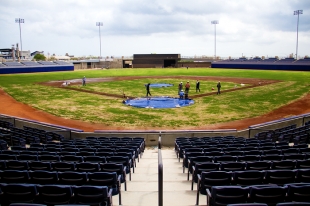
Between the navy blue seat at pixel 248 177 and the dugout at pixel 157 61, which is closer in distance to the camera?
the navy blue seat at pixel 248 177

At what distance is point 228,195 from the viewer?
6.13 meters

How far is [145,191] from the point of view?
26.9ft

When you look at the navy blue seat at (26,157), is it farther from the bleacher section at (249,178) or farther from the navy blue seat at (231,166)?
the navy blue seat at (231,166)

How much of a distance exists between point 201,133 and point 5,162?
11546mm

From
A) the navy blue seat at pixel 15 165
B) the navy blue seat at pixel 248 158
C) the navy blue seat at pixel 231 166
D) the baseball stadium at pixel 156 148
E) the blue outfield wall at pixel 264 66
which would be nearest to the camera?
the baseball stadium at pixel 156 148

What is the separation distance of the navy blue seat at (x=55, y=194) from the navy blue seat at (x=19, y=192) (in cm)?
17

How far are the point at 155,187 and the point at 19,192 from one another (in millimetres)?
3920

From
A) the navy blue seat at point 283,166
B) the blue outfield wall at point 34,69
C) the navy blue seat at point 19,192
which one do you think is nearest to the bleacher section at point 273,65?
the blue outfield wall at point 34,69

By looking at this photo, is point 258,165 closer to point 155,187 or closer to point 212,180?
point 212,180

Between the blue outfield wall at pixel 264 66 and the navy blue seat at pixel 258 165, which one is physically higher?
the blue outfield wall at pixel 264 66

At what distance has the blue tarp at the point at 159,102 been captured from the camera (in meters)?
30.3

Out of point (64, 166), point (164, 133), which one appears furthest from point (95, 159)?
point (164, 133)

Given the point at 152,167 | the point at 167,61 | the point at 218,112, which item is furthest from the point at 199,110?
the point at 167,61

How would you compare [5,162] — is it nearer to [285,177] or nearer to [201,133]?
[285,177]
